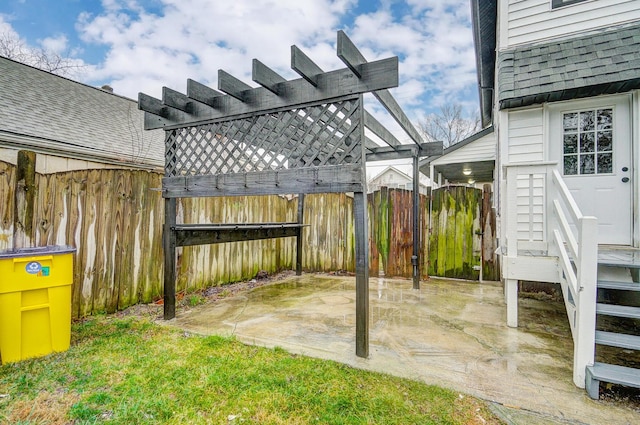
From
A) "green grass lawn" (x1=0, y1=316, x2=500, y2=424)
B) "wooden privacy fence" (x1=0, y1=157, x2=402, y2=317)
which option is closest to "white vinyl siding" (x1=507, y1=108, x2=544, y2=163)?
"green grass lawn" (x1=0, y1=316, x2=500, y2=424)

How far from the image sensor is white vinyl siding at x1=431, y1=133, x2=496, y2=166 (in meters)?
8.43

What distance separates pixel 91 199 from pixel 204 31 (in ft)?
16.3

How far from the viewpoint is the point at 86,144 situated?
4.09 meters

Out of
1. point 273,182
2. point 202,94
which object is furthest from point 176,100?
point 273,182

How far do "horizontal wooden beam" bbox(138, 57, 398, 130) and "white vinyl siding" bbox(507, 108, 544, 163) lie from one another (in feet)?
8.33

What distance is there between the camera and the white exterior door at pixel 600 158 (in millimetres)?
3484

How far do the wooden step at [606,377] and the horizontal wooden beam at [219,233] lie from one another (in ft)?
11.3

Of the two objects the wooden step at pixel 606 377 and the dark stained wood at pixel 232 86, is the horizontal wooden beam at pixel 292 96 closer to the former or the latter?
the dark stained wood at pixel 232 86

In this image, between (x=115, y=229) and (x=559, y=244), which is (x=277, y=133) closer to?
(x=115, y=229)

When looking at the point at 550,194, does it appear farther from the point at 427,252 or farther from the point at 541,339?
the point at 427,252

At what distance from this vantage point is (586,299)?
2.04 metres

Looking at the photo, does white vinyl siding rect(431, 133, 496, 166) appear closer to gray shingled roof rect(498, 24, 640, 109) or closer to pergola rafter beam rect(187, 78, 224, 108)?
gray shingled roof rect(498, 24, 640, 109)

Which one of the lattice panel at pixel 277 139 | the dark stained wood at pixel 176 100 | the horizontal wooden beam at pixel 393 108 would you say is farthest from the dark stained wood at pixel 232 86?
the horizontal wooden beam at pixel 393 108

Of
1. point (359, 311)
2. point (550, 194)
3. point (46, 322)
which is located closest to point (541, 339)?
point (550, 194)
